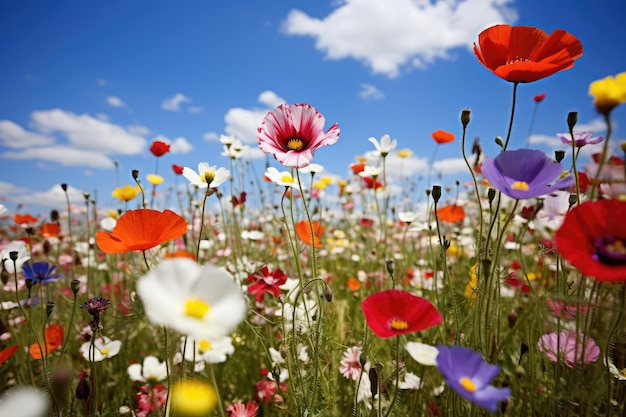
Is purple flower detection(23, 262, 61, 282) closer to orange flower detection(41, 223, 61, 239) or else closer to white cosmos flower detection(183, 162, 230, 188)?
white cosmos flower detection(183, 162, 230, 188)

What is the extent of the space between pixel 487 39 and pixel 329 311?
0.93 m

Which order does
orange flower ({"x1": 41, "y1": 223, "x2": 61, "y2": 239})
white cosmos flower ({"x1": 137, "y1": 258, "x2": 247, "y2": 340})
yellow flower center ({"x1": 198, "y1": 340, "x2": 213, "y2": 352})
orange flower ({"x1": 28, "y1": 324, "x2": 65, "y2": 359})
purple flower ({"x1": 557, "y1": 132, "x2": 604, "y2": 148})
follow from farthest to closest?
orange flower ({"x1": 41, "y1": 223, "x2": 61, "y2": 239}), orange flower ({"x1": 28, "y1": 324, "x2": 65, "y2": 359}), yellow flower center ({"x1": 198, "y1": 340, "x2": 213, "y2": 352}), purple flower ({"x1": 557, "y1": 132, "x2": 604, "y2": 148}), white cosmos flower ({"x1": 137, "y1": 258, "x2": 247, "y2": 340})

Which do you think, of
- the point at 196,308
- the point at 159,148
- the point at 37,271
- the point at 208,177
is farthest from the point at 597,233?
the point at 159,148

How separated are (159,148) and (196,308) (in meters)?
1.47

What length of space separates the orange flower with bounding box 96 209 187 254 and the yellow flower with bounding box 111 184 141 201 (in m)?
1.07

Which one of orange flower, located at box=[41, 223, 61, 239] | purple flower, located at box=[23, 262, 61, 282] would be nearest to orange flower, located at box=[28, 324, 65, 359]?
purple flower, located at box=[23, 262, 61, 282]

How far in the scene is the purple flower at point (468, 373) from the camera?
1.44 feet

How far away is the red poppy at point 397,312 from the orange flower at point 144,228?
0.35 m

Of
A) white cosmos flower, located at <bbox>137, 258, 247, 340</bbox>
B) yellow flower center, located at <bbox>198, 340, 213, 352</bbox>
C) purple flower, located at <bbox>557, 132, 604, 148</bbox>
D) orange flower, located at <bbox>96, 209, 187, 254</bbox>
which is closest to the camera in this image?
white cosmos flower, located at <bbox>137, 258, 247, 340</bbox>

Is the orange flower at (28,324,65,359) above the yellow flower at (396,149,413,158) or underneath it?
underneath

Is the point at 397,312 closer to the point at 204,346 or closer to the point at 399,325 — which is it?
A: the point at 399,325

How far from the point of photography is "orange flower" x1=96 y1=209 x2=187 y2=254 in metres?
0.70

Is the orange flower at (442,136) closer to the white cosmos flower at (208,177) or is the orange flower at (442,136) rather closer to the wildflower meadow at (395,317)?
the wildflower meadow at (395,317)

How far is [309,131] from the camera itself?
0.86m
